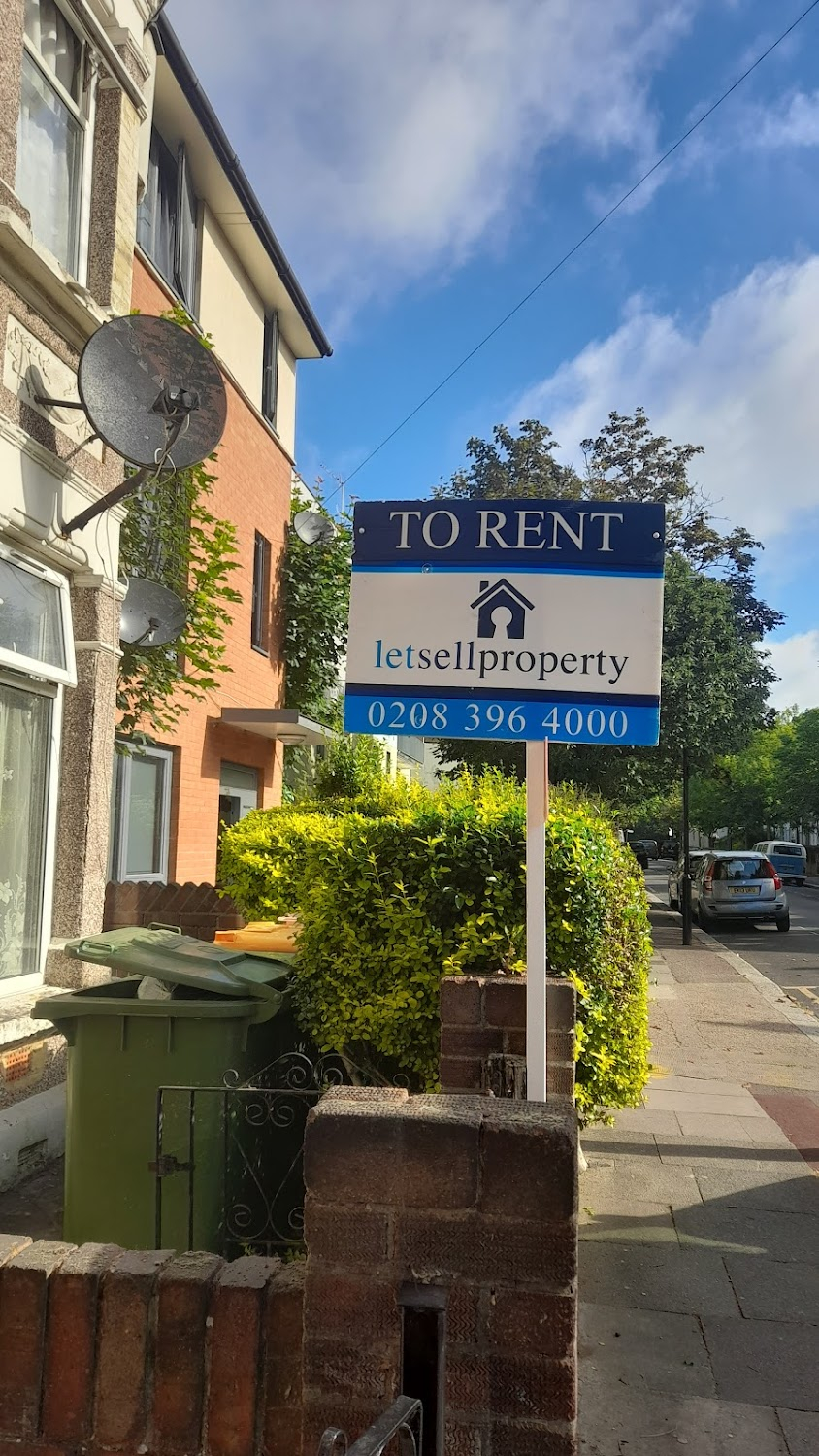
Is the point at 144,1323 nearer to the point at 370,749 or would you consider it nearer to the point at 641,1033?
the point at 641,1033

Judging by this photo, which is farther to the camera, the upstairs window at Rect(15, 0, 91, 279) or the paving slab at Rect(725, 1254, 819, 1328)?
the upstairs window at Rect(15, 0, 91, 279)

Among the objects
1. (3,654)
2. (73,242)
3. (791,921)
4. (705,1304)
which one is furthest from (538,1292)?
(791,921)

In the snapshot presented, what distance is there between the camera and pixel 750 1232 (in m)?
4.73

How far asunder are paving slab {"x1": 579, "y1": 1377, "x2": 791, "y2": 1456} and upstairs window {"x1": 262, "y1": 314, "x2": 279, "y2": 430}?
528 inches

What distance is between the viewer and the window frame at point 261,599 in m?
14.1

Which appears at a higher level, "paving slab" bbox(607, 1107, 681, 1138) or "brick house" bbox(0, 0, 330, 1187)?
"brick house" bbox(0, 0, 330, 1187)

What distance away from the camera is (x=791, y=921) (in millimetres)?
24250

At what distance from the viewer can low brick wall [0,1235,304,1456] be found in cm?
216

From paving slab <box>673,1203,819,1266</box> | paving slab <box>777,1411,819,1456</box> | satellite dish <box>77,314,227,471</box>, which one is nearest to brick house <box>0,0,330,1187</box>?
satellite dish <box>77,314,227,471</box>

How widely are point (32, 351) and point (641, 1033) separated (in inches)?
185

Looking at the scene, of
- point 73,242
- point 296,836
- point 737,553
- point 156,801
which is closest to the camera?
point 73,242

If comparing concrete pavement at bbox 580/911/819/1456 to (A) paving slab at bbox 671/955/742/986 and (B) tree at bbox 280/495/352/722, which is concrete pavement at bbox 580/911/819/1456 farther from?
(B) tree at bbox 280/495/352/722

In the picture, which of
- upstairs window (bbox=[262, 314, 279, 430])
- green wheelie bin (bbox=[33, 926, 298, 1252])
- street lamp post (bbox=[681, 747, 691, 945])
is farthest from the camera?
street lamp post (bbox=[681, 747, 691, 945])

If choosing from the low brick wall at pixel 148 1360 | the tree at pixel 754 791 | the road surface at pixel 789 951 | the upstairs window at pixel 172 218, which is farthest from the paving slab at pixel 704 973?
the tree at pixel 754 791
